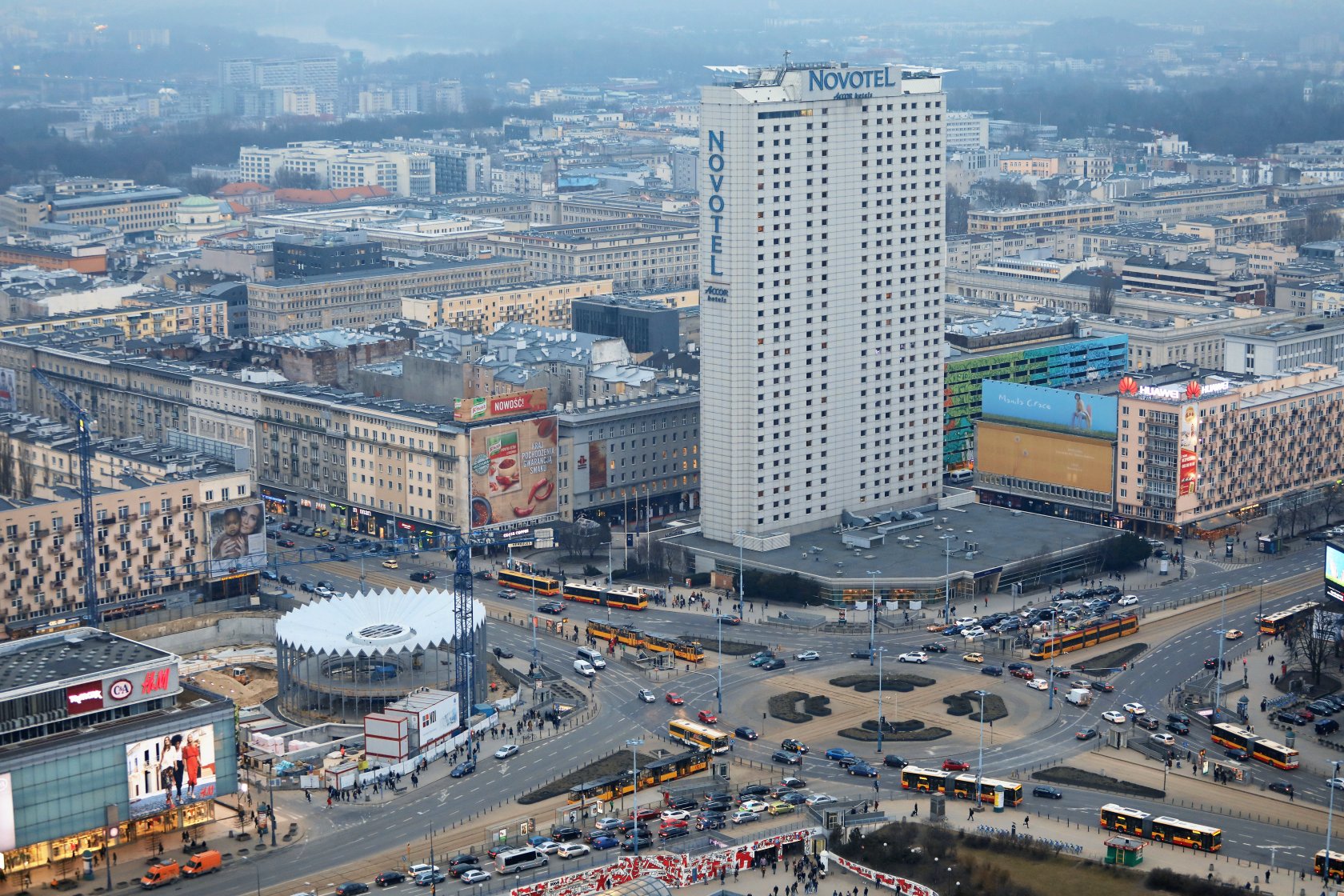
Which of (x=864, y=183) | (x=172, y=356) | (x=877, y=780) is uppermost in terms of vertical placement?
(x=864, y=183)

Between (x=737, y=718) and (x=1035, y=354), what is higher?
(x=1035, y=354)

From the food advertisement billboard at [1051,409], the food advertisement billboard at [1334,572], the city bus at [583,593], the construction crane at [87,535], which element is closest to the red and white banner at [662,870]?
the food advertisement billboard at [1334,572]

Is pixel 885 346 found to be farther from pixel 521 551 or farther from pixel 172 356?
pixel 172 356

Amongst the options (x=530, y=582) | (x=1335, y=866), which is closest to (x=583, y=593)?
(x=530, y=582)

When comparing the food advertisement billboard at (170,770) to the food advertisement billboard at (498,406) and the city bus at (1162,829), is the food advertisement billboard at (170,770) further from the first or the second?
the food advertisement billboard at (498,406)

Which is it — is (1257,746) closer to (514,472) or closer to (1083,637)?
(1083,637)

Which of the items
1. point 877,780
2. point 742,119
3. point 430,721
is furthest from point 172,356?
point 877,780
